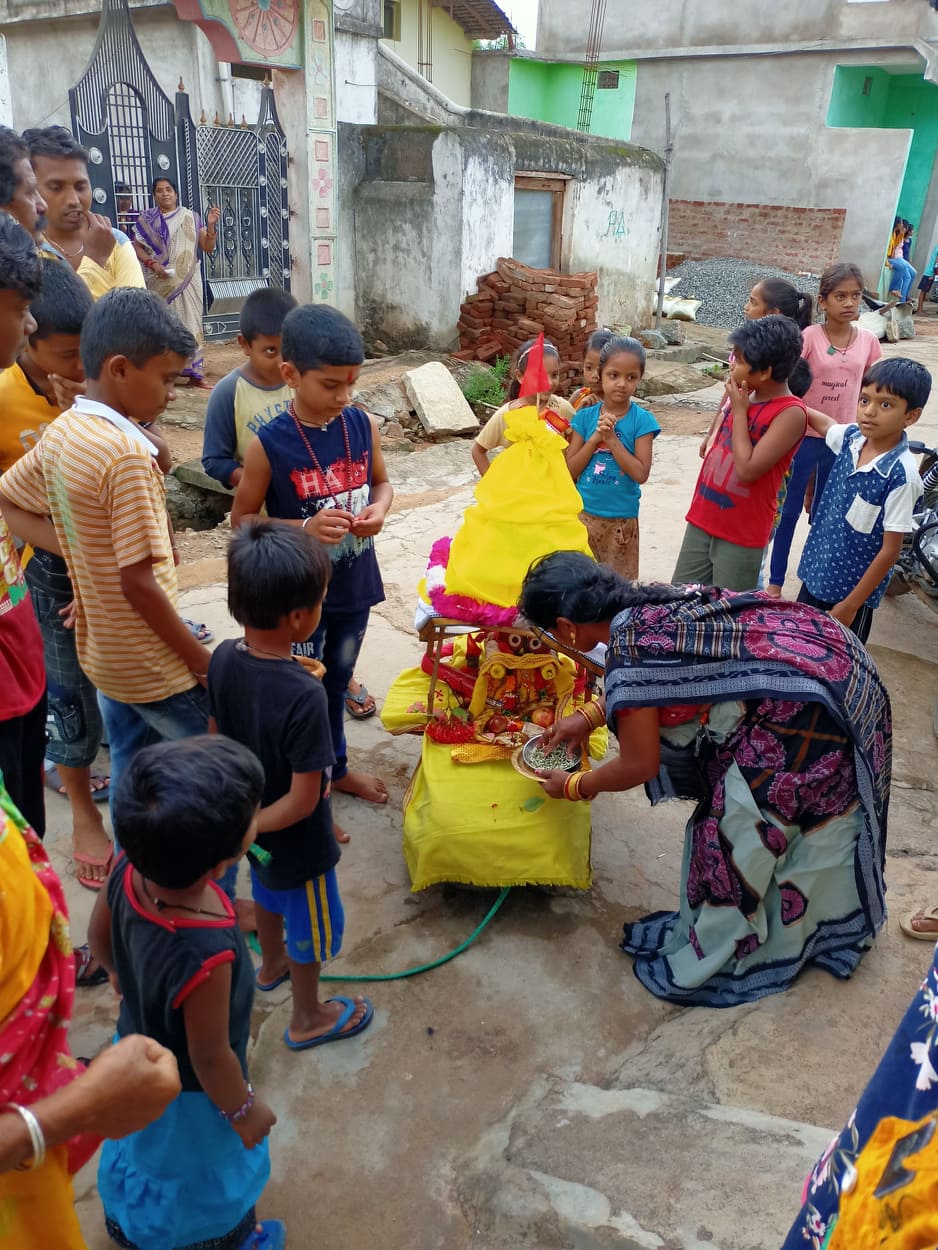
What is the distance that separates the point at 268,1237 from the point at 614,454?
3.18 metres

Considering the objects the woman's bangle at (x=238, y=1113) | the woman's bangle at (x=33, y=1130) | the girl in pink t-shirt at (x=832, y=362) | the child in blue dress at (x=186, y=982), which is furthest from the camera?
the girl in pink t-shirt at (x=832, y=362)

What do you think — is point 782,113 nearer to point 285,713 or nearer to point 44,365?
point 44,365

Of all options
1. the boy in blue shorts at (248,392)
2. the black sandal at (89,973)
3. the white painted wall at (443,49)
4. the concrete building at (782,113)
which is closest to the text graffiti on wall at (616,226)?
the concrete building at (782,113)

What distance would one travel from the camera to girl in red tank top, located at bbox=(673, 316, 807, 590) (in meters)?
3.69

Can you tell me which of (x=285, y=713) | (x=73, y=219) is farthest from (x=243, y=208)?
(x=285, y=713)

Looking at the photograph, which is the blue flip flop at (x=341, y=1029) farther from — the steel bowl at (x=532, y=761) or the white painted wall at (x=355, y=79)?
the white painted wall at (x=355, y=79)

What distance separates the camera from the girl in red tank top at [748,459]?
3688 millimetres

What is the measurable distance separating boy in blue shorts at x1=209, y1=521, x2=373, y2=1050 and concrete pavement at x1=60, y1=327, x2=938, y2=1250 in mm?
427

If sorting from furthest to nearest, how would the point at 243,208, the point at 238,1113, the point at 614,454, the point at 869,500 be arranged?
the point at 243,208, the point at 614,454, the point at 869,500, the point at 238,1113

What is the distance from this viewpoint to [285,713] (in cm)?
194

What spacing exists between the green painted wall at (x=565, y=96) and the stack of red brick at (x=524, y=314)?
40.1 ft

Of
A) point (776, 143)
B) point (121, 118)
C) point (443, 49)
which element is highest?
point (443, 49)

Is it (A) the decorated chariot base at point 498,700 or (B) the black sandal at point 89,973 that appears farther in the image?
(A) the decorated chariot base at point 498,700

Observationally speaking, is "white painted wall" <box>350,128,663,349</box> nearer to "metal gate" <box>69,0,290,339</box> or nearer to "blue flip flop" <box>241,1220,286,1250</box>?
"metal gate" <box>69,0,290,339</box>
